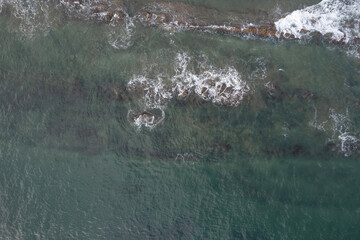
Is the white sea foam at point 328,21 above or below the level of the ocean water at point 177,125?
above

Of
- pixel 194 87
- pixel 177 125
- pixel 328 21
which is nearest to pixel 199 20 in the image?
pixel 194 87

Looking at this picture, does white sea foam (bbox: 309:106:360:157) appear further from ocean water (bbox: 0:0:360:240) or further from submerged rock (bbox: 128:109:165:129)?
submerged rock (bbox: 128:109:165:129)

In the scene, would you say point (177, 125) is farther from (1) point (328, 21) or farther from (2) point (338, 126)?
(1) point (328, 21)

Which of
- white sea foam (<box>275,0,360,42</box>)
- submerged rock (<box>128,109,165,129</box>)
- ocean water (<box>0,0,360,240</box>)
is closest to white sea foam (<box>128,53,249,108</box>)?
ocean water (<box>0,0,360,240</box>)

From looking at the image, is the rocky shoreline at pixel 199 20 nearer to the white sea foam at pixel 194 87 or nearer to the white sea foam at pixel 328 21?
the white sea foam at pixel 328 21

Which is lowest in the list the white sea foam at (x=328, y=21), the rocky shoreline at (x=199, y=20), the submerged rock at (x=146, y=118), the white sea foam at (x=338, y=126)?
the submerged rock at (x=146, y=118)

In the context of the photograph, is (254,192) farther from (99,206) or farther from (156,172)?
(99,206)

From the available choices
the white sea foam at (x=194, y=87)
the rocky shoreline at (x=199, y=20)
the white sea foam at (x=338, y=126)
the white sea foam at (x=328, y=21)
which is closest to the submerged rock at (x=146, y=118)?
the white sea foam at (x=194, y=87)
